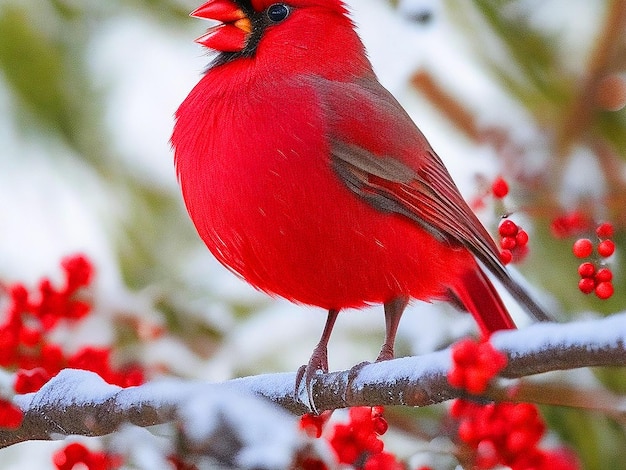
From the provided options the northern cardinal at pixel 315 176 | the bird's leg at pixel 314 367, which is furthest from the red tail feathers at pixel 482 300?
the bird's leg at pixel 314 367

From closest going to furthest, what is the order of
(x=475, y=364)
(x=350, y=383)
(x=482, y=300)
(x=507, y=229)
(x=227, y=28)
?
(x=475, y=364) < (x=350, y=383) < (x=507, y=229) < (x=227, y=28) < (x=482, y=300)

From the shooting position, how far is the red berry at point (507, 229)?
1778 mm

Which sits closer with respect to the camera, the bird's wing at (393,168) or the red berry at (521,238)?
the red berry at (521,238)

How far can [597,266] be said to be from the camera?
1.75 metres

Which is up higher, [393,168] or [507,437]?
[393,168]

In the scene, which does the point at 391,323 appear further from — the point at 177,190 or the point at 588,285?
the point at 177,190

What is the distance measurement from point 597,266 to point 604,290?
0.07 meters

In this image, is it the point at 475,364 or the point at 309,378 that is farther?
the point at 309,378

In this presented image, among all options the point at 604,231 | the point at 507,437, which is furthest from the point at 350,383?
the point at 604,231

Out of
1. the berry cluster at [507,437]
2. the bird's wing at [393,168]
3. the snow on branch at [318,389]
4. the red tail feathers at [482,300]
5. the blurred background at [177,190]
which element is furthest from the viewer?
the blurred background at [177,190]

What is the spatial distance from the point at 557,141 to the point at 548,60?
1.35ft

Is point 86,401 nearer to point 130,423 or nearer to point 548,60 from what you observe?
point 130,423

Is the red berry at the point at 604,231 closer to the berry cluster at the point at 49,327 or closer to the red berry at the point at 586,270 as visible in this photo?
the red berry at the point at 586,270

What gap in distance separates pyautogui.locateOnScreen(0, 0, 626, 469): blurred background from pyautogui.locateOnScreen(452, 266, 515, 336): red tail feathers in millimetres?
146
